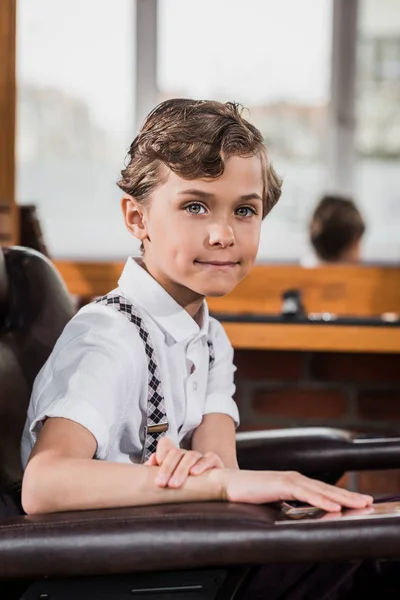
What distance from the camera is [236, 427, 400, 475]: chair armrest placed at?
152 cm

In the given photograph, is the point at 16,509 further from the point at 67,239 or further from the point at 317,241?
the point at 67,239

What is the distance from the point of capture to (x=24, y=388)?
147cm

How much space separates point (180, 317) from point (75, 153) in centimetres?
486

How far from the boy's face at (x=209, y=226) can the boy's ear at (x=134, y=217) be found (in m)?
0.04

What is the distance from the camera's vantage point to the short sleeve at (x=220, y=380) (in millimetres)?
1471

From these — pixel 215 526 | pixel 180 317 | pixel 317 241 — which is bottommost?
pixel 317 241

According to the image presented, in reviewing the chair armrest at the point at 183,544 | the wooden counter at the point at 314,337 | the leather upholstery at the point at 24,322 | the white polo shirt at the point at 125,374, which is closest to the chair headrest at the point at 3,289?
the leather upholstery at the point at 24,322

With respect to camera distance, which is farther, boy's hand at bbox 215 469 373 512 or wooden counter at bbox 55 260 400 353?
wooden counter at bbox 55 260 400 353

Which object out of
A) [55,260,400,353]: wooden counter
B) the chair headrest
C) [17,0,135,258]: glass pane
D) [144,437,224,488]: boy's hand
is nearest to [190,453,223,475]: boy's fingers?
[144,437,224,488]: boy's hand

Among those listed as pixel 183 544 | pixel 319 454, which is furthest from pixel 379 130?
pixel 183 544

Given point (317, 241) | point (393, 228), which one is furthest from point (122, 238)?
point (317, 241)

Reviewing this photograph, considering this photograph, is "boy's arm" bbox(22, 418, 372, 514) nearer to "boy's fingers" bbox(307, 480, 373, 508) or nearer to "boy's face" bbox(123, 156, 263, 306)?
"boy's fingers" bbox(307, 480, 373, 508)

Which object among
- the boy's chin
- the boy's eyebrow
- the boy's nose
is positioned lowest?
the boy's chin

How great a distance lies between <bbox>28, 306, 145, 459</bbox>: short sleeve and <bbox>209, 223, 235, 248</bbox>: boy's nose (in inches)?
Answer: 5.8
